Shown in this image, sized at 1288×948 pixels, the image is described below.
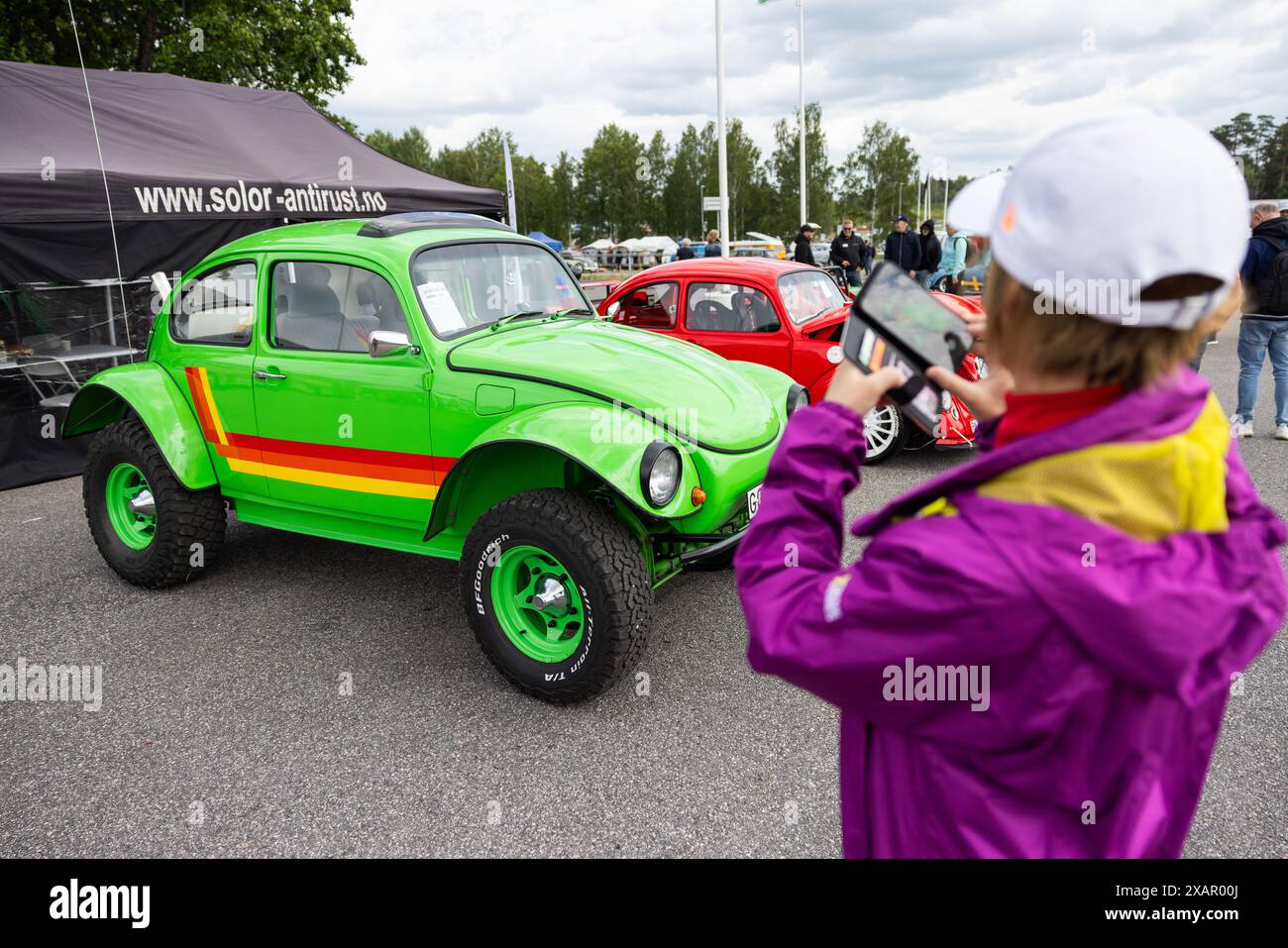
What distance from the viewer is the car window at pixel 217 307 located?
4625 millimetres

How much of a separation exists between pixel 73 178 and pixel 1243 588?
9.07 meters

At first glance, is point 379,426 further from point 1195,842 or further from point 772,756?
point 1195,842

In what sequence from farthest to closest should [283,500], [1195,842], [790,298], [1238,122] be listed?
1. [1238,122]
2. [790,298]
3. [283,500]
4. [1195,842]

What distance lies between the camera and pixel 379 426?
4016 millimetres

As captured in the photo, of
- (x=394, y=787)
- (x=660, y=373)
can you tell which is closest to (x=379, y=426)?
(x=660, y=373)

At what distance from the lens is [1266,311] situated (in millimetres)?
7090

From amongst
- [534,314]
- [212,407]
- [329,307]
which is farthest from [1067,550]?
[212,407]

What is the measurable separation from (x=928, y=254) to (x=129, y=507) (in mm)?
12287

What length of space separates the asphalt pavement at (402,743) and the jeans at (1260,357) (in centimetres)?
453

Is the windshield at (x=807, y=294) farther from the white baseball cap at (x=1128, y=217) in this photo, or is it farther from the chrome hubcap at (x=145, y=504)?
the white baseball cap at (x=1128, y=217)

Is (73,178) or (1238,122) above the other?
(1238,122)

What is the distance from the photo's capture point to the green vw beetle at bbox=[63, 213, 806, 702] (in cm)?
346

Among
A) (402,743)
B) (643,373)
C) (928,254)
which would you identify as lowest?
(402,743)

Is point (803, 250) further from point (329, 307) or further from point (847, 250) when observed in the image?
point (329, 307)
